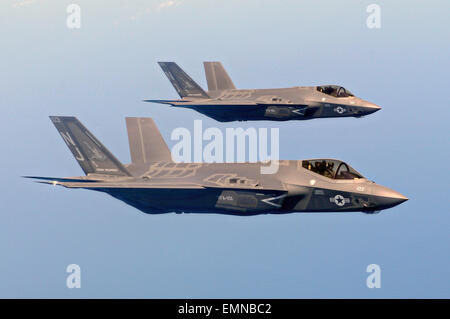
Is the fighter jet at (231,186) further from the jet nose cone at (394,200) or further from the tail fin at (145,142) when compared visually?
the tail fin at (145,142)

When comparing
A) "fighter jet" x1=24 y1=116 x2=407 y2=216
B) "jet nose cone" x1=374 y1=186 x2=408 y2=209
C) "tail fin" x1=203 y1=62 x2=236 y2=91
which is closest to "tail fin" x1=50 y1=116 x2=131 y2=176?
"fighter jet" x1=24 y1=116 x2=407 y2=216

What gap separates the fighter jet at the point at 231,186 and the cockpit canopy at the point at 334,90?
31.3 feet

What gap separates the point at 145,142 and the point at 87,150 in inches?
109

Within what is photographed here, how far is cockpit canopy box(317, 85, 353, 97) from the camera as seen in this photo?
38125mm

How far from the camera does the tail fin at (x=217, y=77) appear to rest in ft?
140

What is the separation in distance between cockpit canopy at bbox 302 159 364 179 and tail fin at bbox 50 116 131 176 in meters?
6.59

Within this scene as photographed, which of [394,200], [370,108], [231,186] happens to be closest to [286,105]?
[370,108]

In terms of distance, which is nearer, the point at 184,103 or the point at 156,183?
the point at 156,183

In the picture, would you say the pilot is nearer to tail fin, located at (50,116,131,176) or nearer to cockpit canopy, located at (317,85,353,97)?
tail fin, located at (50,116,131,176)

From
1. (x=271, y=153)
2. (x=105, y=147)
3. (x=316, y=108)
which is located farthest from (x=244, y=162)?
(x=316, y=108)

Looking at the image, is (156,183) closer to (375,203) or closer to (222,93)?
(375,203)

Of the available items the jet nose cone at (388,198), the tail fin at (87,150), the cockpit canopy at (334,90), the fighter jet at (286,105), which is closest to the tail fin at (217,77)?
the fighter jet at (286,105)
